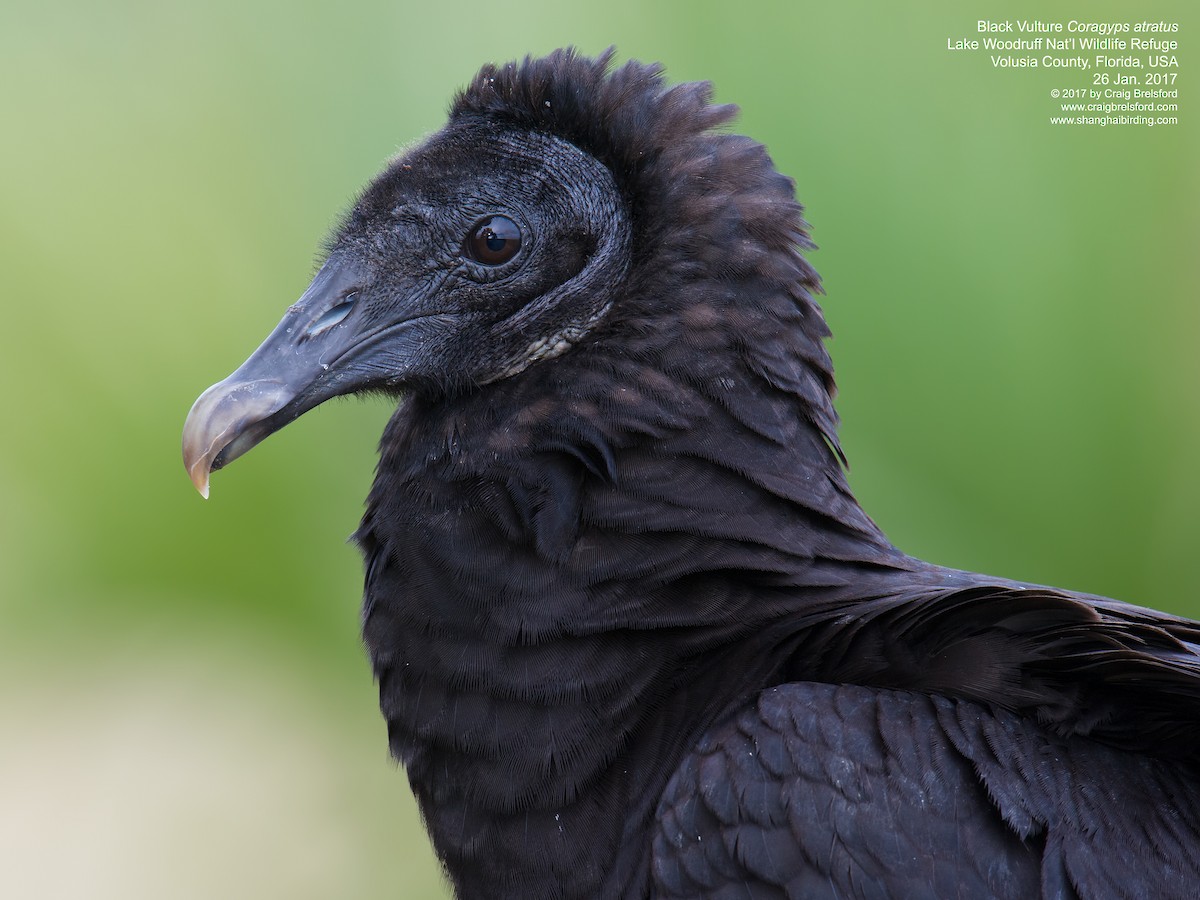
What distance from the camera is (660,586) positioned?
234 cm

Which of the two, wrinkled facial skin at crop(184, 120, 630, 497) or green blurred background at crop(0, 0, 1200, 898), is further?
green blurred background at crop(0, 0, 1200, 898)

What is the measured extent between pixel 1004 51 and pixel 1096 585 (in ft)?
5.53

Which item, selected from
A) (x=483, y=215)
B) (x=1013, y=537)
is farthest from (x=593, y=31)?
(x=1013, y=537)

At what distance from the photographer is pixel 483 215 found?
2.76m

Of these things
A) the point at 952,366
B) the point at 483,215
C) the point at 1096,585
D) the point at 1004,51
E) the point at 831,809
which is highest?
the point at 1004,51

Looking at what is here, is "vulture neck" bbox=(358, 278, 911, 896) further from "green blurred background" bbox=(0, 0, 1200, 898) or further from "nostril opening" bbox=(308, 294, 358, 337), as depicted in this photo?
"green blurred background" bbox=(0, 0, 1200, 898)

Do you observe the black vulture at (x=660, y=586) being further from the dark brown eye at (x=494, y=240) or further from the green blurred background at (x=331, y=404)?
the green blurred background at (x=331, y=404)

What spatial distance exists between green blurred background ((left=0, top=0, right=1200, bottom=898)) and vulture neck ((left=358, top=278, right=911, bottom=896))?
1468 millimetres

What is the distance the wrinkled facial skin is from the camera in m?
2.66

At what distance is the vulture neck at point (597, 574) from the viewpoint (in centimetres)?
228

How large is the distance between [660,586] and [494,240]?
879 mm

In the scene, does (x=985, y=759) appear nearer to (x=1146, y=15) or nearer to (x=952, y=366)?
(x=952, y=366)

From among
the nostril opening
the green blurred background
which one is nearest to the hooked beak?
the nostril opening

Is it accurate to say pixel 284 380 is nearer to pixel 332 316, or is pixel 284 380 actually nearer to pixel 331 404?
pixel 332 316
